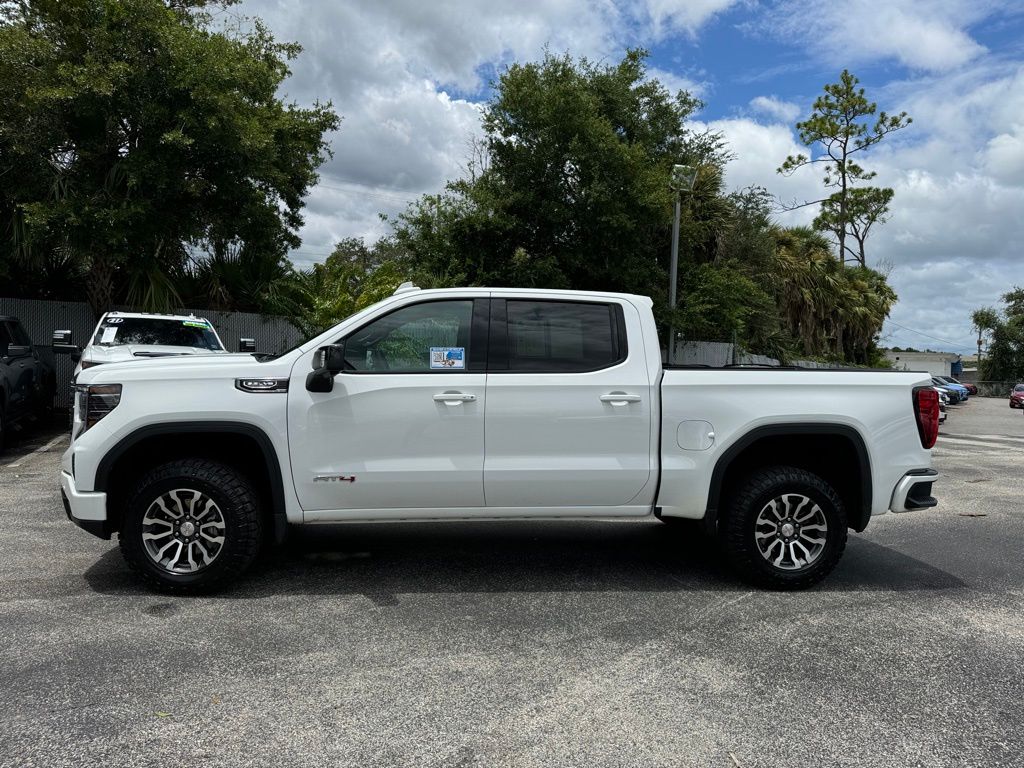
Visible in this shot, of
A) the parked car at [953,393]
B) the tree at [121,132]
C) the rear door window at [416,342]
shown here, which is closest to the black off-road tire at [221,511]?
the rear door window at [416,342]

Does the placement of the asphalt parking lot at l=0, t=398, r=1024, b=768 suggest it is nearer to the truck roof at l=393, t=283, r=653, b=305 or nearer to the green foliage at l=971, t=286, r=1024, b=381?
the truck roof at l=393, t=283, r=653, b=305

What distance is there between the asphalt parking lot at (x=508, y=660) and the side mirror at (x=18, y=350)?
19.3ft

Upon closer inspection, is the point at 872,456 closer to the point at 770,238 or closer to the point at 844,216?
the point at 770,238

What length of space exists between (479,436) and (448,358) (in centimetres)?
52

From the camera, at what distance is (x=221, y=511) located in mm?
4742

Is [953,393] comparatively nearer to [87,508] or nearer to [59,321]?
[59,321]

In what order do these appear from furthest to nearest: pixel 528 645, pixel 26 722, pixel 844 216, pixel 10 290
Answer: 1. pixel 844 216
2. pixel 10 290
3. pixel 528 645
4. pixel 26 722

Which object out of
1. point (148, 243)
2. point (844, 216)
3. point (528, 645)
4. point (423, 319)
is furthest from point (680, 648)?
point (844, 216)

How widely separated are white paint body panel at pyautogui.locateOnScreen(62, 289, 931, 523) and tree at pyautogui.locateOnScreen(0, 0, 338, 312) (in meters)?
9.41

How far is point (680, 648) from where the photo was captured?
415 centimetres

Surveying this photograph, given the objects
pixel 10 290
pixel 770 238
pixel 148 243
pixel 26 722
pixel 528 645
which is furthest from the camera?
pixel 770 238

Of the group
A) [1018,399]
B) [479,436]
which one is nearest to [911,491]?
[479,436]

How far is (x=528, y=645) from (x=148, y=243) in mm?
12063

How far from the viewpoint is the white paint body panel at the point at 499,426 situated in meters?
4.75
